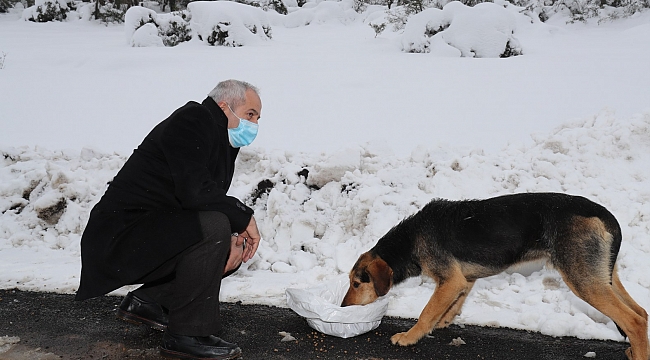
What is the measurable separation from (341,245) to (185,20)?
14394mm

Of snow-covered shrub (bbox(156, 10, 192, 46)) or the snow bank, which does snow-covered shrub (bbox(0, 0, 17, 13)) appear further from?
the snow bank

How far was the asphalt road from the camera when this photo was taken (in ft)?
12.8

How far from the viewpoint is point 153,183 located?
3.87m

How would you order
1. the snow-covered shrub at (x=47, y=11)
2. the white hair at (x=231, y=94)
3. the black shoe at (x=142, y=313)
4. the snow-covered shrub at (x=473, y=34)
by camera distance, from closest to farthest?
the white hair at (x=231, y=94) → the black shoe at (x=142, y=313) → the snow-covered shrub at (x=473, y=34) → the snow-covered shrub at (x=47, y=11)

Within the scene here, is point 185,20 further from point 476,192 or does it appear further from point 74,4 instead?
point 476,192

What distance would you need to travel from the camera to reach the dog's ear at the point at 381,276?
14.4 ft

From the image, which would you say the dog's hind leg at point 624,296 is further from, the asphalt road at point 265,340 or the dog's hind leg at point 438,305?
the dog's hind leg at point 438,305

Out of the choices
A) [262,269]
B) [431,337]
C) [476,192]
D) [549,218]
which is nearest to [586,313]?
[549,218]

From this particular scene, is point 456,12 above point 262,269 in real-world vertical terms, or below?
above

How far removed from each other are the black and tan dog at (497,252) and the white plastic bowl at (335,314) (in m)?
0.15

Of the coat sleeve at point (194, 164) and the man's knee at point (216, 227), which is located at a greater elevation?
the coat sleeve at point (194, 164)

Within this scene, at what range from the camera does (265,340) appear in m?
4.15

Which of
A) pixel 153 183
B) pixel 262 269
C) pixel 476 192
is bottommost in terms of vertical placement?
pixel 262 269

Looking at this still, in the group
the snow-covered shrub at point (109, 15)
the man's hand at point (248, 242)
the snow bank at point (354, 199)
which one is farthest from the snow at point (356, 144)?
the snow-covered shrub at point (109, 15)
